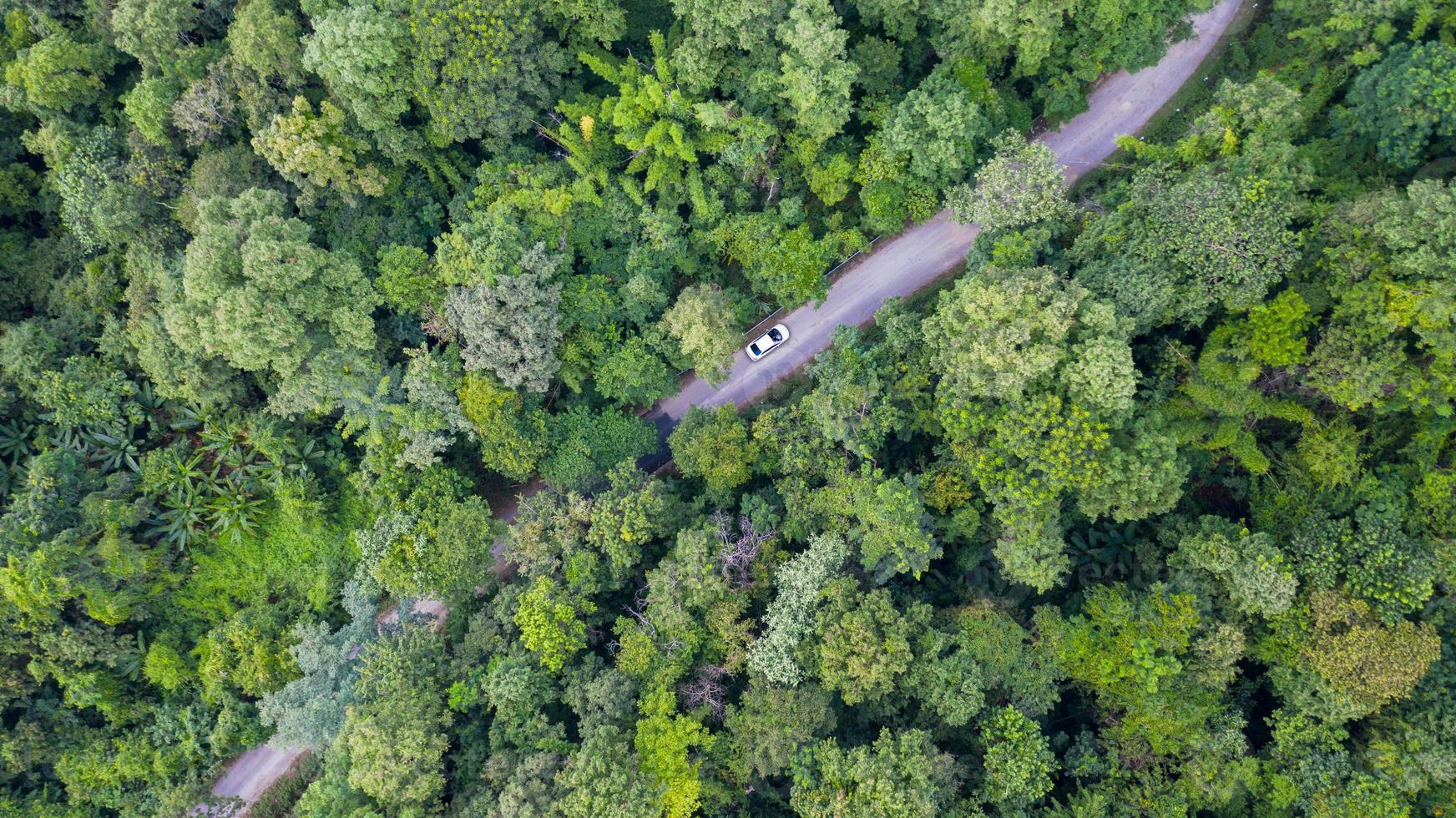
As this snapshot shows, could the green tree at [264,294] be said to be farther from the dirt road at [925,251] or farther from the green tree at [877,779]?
the green tree at [877,779]

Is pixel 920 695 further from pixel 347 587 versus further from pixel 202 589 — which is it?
pixel 202 589

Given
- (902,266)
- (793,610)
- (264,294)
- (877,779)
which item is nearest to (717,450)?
(793,610)

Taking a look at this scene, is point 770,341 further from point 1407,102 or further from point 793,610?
point 1407,102

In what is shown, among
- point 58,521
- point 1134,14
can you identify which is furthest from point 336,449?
point 1134,14

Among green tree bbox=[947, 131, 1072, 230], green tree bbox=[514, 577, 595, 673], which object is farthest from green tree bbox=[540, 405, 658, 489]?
green tree bbox=[947, 131, 1072, 230]

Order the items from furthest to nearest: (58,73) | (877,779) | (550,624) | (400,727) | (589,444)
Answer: (589,444)
(58,73)
(550,624)
(400,727)
(877,779)

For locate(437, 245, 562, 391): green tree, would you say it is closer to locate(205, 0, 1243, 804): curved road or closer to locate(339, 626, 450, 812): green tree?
locate(205, 0, 1243, 804): curved road

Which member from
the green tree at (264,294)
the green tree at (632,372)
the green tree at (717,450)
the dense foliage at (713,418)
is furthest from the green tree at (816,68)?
the green tree at (264,294)

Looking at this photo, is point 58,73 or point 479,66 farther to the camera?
point 58,73
